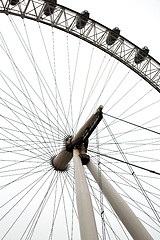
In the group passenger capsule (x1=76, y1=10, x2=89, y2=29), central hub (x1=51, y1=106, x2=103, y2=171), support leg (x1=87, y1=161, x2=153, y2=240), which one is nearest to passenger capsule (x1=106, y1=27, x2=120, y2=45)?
passenger capsule (x1=76, y1=10, x2=89, y2=29)

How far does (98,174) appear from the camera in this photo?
9180 millimetres

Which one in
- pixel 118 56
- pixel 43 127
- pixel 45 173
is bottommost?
pixel 45 173

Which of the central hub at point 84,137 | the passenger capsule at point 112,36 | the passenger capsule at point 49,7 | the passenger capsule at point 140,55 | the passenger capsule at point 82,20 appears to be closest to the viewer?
the central hub at point 84,137

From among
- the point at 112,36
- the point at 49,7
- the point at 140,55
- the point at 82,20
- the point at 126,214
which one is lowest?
the point at 126,214

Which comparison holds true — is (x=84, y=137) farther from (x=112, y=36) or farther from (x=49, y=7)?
(x=49, y=7)

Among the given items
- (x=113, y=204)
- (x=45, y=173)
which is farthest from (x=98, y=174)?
(x=45, y=173)

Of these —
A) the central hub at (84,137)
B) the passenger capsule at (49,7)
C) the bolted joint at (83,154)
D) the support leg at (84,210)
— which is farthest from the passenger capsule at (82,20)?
the support leg at (84,210)

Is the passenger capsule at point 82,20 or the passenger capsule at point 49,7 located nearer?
the passenger capsule at point 49,7

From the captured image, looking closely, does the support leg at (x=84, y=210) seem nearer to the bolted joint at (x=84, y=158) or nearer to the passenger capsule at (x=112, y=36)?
the bolted joint at (x=84, y=158)

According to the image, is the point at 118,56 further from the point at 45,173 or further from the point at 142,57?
the point at 45,173

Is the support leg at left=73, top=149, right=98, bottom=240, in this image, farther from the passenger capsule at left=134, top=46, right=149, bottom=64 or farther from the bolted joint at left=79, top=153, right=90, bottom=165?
the passenger capsule at left=134, top=46, right=149, bottom=64

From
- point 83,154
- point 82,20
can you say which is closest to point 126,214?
point 83,154

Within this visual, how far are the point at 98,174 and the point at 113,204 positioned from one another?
1640 mm

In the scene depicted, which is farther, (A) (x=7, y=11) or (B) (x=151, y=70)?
(B) (x=151, y=70)
